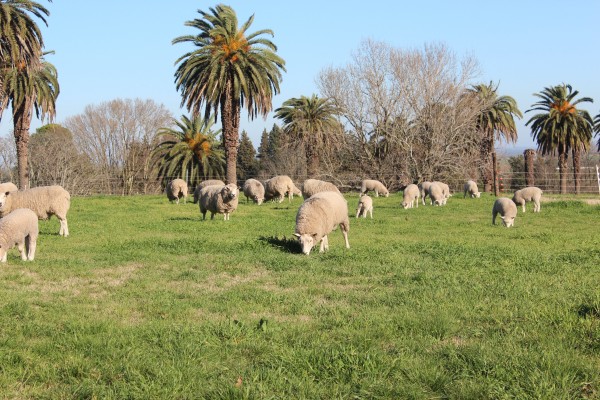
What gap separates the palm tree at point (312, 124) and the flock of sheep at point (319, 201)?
8564 millimetres

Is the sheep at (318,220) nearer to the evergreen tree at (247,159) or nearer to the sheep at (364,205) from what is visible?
the sheep at (364,205)

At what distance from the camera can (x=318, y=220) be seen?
11.2 meters

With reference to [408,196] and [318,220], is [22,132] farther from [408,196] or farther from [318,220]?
[318,220]

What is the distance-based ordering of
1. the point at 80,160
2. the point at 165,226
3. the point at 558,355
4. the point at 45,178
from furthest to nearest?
the point at 80,160 < the point at 45,178 < the point at 165,226 < the point at 558,355

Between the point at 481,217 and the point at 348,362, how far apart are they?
16.1 meters

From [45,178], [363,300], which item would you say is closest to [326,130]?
[45,178]

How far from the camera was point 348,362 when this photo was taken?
4.71 m

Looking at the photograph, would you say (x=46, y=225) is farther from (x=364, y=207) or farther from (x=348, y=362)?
(x=348, y=362)

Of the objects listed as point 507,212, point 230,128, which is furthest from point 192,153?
point 507,212

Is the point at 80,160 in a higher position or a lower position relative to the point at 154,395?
higher

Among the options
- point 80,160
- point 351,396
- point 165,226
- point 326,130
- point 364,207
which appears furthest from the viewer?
point 80,160

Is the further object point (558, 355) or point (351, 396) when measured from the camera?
point (558, 355)

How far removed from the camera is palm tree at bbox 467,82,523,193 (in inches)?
1526

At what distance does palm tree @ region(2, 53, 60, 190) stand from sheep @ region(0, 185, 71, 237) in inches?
575
